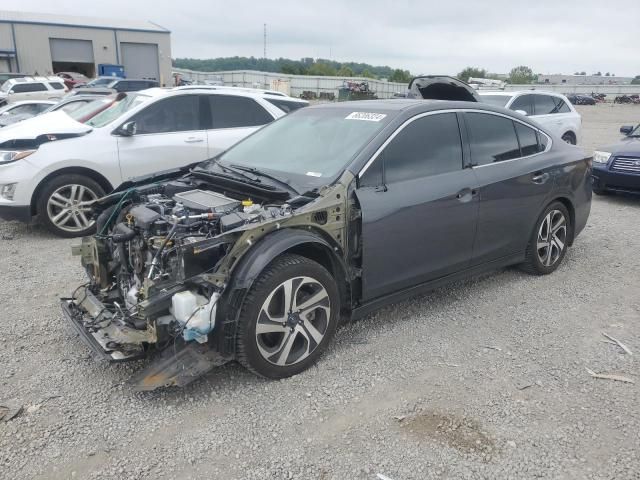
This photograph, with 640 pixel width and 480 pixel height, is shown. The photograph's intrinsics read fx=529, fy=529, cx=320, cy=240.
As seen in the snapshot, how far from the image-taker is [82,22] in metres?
48.8

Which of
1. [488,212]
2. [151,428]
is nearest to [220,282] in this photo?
[151,428]

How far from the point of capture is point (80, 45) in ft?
157

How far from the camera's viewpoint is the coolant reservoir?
2.96 metres

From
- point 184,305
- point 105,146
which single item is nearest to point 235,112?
point 105,146

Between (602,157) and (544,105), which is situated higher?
(544,105)

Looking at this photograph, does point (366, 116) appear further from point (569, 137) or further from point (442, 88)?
point (569, 137)

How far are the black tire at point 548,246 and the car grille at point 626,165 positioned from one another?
13.1 feet

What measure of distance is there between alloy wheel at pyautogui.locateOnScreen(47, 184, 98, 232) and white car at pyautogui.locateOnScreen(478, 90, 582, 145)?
781 centimetres

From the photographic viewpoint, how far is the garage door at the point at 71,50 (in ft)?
Answer: 155

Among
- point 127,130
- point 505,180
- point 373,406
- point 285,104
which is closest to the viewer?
point 373,406

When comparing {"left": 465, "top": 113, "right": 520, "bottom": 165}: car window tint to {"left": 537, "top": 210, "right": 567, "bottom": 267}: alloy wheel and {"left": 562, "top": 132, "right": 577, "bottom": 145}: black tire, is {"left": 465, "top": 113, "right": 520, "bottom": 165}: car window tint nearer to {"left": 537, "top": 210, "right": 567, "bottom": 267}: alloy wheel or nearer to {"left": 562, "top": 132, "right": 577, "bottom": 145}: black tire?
{"left": 537, "top": 210, "right": 567, "bottom": 267}: alloy wheel

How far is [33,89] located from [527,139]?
22.6 m

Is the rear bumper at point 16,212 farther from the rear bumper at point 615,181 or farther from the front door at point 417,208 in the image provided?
the rear bumper at point 615,181

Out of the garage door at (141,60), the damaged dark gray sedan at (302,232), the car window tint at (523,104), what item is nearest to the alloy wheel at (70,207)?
the damaged dark gray sedan at (302,232)
